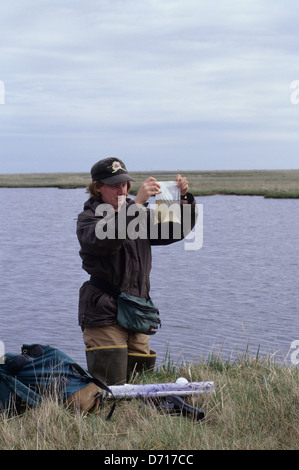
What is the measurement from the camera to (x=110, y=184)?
4.79 m

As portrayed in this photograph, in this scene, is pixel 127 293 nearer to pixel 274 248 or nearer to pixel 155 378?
pixel 155 378

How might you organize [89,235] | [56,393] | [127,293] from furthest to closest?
[127,293] → [89,235] → [56,393]

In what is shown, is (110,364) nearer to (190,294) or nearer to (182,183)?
(182,183)

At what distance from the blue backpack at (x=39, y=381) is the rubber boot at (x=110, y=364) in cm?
43

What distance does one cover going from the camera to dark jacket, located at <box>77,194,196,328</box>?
4.66 m

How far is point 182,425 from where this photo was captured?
12.7ft

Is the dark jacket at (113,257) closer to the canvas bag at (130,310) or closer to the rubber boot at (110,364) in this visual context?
the canvas bag at (130,310)

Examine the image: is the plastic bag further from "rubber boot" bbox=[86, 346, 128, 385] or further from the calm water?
the calm water

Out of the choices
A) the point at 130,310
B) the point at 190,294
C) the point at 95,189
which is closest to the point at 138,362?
the point at 130,310

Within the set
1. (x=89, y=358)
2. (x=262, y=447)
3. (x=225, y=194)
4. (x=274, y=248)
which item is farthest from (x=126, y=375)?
(x=225, y=194)

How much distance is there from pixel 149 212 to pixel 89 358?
3.76 ft

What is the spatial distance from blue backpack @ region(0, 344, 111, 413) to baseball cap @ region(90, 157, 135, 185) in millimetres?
1248

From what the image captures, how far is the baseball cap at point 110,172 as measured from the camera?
4.79m

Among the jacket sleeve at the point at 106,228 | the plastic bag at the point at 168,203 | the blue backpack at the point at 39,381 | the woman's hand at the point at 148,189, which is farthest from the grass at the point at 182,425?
the woman's hand at the point at 148,189
